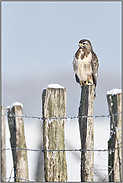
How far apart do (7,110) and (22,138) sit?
0.55 metres

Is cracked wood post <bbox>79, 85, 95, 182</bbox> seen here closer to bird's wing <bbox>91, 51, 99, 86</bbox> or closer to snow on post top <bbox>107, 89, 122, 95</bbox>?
snow on post top <bbox>107, 89, 122, 95</bbox>

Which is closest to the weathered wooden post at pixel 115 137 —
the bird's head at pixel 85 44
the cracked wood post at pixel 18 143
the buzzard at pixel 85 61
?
the cracked wood post at pixel 18 143

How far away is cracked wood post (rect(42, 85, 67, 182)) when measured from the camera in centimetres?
321

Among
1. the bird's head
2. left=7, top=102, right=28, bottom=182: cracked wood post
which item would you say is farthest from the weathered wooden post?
the bird's head

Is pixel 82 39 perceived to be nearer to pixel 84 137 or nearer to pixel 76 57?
pixel 76 57

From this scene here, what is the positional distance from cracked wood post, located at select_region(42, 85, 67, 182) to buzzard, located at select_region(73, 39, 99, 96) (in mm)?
2118

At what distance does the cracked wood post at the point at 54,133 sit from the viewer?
3.21 m

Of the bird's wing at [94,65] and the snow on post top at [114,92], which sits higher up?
the bird's wing at [94,65]

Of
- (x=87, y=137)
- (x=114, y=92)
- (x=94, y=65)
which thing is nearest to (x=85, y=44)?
(x=94, y=65)

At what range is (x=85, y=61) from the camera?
17.2 ft

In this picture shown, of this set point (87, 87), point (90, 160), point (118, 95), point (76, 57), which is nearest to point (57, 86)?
point (87, 87)

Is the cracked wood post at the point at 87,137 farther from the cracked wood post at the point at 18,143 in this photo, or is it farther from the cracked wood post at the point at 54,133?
the cracked wood post at the point at 18,143

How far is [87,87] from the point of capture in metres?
3.34

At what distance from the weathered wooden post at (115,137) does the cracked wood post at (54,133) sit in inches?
26.0
